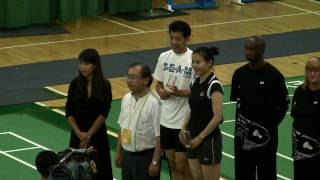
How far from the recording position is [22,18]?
63.1 feet

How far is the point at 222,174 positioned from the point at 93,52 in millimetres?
3012

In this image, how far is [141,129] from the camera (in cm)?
937

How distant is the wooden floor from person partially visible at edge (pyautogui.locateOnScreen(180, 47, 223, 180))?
5.90 meters

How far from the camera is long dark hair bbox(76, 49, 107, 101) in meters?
9.59

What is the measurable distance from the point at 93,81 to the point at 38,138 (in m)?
3.66

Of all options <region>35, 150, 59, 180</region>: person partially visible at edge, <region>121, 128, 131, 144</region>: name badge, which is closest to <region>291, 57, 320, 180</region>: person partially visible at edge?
<region>121, 128, 131, 144</region>: name badge

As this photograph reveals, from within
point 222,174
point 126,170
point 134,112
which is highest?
point 134,112

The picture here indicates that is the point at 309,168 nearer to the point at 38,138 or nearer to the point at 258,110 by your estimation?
the point at 258,110

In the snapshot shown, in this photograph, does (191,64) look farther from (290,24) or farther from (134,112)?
(290,24)

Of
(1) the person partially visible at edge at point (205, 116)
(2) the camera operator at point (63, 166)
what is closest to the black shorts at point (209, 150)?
(1) the person partially visible at edge at point (205, 116)

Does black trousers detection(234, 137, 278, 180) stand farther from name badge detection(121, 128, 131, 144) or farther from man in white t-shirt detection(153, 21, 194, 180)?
name badge detection(121, 128, 131, 144)

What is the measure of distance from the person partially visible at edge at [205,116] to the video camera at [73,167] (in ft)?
5.02

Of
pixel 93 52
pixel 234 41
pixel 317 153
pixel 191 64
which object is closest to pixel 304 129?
pixel 317 153

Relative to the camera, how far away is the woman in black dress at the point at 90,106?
9.65m
